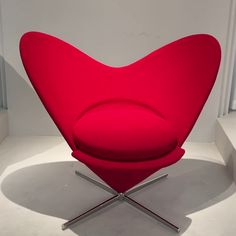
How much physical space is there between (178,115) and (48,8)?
4.34ft

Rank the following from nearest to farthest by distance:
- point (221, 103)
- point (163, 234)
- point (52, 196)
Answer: point (163, 234) < point (52, 196) < point (221, 103)

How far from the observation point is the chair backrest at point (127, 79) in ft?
6.17

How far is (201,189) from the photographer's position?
7.39ft

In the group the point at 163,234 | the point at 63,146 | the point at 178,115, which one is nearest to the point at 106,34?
the point at 63,146

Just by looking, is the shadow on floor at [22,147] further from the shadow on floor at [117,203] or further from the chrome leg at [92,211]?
the chrome leg at [92,211]

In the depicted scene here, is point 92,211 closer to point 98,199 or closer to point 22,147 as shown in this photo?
point 98,199

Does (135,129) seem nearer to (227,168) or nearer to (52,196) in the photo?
(52,196)

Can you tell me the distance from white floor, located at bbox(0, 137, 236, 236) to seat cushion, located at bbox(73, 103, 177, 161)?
377 millimetres

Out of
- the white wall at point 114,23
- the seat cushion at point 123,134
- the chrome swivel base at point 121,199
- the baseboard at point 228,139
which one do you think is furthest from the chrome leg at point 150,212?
the white wall at point 114,23

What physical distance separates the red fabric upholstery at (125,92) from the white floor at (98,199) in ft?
0.75

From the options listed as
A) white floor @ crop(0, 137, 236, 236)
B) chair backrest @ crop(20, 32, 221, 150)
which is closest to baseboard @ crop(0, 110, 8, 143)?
Result: white floor @ crop(0, 137, 236, 236)

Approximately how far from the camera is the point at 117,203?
2076 mm

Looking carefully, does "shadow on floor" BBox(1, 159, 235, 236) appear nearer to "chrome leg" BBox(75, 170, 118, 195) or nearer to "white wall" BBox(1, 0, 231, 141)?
"chrome leg" BBox(75, 170, 118, 195)

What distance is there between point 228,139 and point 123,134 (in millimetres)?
1040
